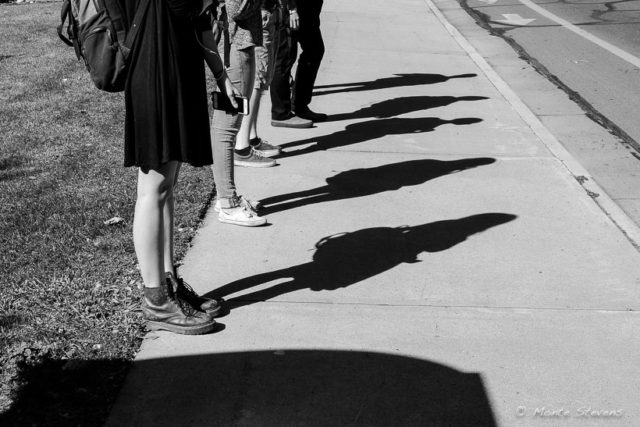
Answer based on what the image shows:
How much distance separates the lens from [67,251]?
15.9ft

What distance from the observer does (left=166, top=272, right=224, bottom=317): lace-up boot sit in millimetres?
4090

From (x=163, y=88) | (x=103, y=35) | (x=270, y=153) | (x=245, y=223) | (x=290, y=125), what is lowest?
(x=290, y=125)

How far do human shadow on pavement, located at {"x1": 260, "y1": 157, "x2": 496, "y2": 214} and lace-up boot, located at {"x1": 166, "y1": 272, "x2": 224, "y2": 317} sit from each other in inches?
61.4

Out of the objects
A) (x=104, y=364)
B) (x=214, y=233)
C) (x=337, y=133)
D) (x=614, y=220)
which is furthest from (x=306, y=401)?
(x=337, y=133)

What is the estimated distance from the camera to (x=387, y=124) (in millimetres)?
8016

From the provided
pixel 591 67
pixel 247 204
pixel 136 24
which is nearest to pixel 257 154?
pixel 247 204

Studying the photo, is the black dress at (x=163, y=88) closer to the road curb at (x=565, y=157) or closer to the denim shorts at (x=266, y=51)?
the denim shorts at (x=266, y=51)

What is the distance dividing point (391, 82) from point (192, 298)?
6079 mm

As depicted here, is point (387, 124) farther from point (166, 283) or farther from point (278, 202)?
point (166, 283)

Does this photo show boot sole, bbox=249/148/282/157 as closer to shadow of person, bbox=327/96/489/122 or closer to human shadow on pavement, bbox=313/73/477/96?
shadow of person, bbox=327/96/489/122

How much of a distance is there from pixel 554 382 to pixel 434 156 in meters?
3.53

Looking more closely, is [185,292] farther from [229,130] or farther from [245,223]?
[229,130]

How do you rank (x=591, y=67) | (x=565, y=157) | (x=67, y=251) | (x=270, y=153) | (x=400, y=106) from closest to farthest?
(x=67, y=251) → (x=270, y=153) → (x=565, y=157) → (x=400, y=106) → (x=591, y=67)

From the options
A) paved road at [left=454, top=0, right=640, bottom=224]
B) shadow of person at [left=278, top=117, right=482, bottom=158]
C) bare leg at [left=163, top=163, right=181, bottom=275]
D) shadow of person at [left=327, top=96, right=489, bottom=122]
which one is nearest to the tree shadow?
bare leg at [left=163, top=163, right=181, bottom=275]
